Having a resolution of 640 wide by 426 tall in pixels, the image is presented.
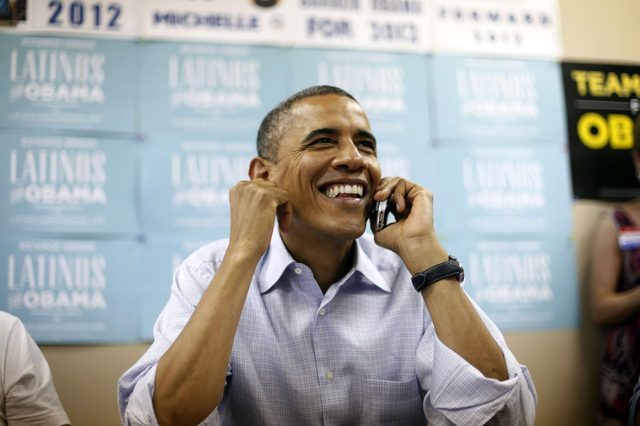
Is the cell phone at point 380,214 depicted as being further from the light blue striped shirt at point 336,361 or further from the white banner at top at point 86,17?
the white banner at top at point 86,17

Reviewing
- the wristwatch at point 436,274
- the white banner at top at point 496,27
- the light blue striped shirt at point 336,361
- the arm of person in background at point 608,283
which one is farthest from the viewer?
the white banner at top at point 496,27

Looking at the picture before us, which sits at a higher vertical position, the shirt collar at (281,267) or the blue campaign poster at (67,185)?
the blue campaign poster at (67,185)

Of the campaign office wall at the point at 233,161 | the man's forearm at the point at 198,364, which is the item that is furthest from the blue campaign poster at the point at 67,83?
the man's forearm at the point at 198,364

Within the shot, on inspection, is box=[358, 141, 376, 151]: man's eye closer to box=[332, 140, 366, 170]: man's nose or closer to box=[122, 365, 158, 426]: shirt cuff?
box=[332, 140, 366, 170]: man's nose

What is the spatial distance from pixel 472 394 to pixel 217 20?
1.92 metres

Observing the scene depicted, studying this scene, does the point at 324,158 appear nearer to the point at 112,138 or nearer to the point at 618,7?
the point at 112,138

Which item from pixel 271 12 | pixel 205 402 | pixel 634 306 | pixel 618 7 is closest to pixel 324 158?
pixel 205 402

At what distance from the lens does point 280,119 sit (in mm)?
1814

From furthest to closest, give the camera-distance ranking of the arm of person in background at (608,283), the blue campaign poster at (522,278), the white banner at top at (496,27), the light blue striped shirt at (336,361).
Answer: the white banner at top at (496,27) < the blue campaign poster at (522,278) < the arm of person in background at (608,283) < the light blue striped shirt at (336,361)

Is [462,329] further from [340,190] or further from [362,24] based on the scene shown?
[362,24]

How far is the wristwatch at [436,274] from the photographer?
1.51 m

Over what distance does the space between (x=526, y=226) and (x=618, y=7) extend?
129 cm

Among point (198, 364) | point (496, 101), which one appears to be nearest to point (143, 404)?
point (198, 364)

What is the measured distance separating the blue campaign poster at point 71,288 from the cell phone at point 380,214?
109 centimetres
